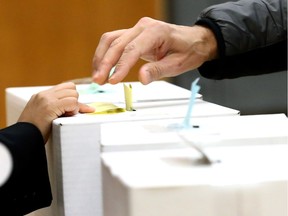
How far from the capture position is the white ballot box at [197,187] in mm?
438

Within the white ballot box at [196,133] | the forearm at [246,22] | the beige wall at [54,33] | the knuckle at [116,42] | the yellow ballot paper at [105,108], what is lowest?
the beige wall at [54,33]

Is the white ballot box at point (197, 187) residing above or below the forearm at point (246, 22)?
below

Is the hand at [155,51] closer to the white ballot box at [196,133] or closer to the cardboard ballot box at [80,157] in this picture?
the cardboard ballot box at [80,157]

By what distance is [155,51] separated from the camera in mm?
861

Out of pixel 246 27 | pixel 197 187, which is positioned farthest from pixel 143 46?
pixel 197 187

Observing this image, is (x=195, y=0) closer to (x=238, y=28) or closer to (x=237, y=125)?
(x=238, y=28)

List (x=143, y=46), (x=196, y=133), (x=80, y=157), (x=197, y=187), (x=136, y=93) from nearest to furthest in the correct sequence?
(x=197, y=187)
(x=196, y=133)
(x=80, y=157)
(x=143, y=46)
(x=136, y=93)

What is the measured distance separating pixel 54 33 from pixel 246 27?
171cm

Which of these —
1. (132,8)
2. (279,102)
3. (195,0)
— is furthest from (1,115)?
(279,102)

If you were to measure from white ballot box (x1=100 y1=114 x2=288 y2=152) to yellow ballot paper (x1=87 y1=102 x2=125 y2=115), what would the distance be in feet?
0.48

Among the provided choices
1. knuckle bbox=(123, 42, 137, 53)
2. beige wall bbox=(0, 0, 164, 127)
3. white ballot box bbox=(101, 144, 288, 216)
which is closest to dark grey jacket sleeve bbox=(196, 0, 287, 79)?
knuckle bbox=(123, 42, 137, 53)

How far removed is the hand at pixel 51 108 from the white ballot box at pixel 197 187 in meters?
0.31

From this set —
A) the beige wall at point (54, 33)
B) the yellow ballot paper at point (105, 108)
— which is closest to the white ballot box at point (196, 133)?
the yellow ballot paper at point (105, 108)

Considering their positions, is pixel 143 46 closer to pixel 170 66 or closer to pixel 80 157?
pixel 170 66
